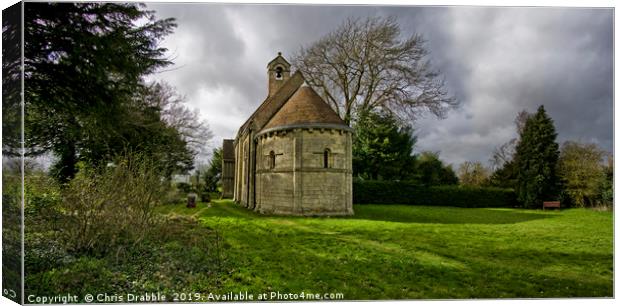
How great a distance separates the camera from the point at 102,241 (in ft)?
18.5

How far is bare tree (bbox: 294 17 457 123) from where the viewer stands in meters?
7.33

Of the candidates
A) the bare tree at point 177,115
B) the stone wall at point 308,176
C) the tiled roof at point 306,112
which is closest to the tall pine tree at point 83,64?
the bare tree at point 177,115

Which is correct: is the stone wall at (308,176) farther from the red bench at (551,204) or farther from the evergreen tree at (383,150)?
the red bench at (551,204)

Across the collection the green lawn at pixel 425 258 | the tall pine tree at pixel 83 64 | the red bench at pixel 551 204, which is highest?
the tall pine tree at pixel 83 64

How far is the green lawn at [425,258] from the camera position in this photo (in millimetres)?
4715

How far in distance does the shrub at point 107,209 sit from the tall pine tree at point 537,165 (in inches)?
329

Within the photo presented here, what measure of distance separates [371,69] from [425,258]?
7518 mm

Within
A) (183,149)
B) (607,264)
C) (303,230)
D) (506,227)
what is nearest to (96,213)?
(303,230)

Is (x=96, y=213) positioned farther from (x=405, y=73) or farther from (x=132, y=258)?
(x=405, y=73)

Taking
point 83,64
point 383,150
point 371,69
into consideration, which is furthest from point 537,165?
point 83,64

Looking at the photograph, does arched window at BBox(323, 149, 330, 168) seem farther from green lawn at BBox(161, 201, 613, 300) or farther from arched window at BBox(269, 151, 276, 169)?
green lawn at BBox(161, 201, 613, 300)

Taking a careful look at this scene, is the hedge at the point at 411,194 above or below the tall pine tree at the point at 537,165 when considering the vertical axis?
below

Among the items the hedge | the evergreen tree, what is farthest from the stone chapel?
the hedge

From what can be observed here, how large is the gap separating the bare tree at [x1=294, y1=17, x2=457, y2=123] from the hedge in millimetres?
4564
